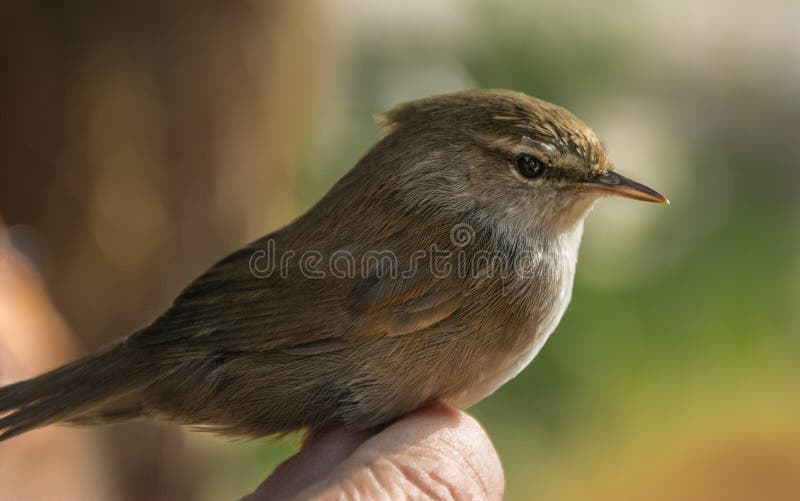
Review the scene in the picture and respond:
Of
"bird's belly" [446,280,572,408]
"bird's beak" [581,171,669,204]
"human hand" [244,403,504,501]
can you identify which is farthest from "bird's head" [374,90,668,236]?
"human hand" [244,403,504,501]

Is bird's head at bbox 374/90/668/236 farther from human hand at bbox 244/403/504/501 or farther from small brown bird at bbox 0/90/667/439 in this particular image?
human hand at bbox 244/403/504/501

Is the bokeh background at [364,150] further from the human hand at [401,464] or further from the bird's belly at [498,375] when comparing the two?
the bird's belly at [498,375]

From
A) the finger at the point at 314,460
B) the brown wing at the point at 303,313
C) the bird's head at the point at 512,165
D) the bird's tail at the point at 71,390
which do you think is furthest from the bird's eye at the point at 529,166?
the bird's tail at the point at 71,390

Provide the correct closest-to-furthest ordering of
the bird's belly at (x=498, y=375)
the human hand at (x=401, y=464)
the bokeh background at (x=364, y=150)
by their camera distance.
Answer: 1. the human hand at (x=401, y=464)
2. the bird's belly at (x=498, y=375)
3. the bokeh background at (x=364, y=150)

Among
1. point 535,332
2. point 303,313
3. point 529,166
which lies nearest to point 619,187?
point 529,166

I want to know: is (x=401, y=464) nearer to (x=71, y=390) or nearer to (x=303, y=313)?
(x=303, y=313)

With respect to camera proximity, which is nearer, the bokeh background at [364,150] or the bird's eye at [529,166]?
the bird's eye at [529,166]

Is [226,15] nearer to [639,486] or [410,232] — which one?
[410,232]
